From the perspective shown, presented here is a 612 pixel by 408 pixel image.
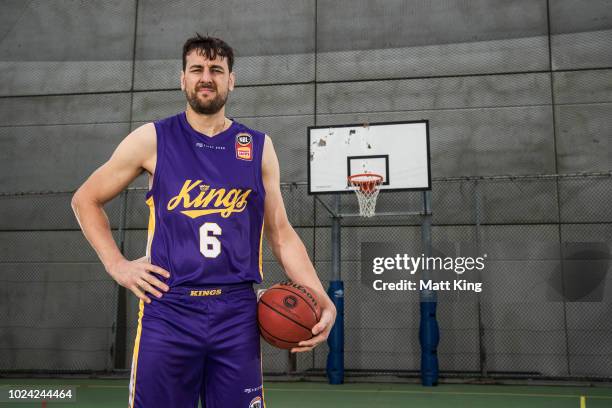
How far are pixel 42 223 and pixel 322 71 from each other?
478 centimetres

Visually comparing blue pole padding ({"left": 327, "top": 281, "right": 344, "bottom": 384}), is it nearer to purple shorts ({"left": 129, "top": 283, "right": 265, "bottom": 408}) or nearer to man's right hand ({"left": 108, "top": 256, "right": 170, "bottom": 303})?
purple shorts ({"left": 129, "top": 283, "right": 265, "bottom": 408})

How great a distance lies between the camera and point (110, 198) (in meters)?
1.95

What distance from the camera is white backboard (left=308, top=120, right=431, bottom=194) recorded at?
263 inches

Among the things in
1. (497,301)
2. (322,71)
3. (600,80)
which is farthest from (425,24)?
(497,301)

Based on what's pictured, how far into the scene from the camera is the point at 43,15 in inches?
357

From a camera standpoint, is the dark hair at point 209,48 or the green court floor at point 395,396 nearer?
the dark hair at point 209,48

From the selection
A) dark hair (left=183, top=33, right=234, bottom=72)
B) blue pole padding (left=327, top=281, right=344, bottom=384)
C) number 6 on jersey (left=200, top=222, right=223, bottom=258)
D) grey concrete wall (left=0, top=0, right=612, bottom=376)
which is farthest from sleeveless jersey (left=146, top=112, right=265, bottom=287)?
grey concrete wall (left=0, top=0, right=612, bottom=376)

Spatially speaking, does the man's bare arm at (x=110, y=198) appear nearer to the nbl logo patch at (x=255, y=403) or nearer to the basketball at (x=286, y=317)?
the basketball at (x=286, y=317)

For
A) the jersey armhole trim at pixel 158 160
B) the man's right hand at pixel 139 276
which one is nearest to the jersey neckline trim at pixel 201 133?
the jersey armhole trim at pixel 158 160

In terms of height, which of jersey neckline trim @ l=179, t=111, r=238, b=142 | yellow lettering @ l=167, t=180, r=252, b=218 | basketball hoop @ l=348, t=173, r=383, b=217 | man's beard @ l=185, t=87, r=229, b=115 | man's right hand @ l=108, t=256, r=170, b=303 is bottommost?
man's right hand @ l=108, t=256, r=170, b=303

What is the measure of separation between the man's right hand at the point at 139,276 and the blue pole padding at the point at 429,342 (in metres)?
5.29

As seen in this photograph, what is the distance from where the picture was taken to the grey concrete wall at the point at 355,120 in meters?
7.39

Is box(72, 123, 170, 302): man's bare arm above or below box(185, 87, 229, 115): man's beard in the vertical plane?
below

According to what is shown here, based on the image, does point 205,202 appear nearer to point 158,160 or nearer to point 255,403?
point 158,160
